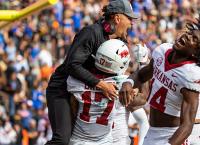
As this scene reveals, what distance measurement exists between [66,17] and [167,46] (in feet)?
27.6

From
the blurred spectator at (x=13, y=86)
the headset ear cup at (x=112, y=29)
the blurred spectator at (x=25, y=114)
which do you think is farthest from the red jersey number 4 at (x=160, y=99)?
the blurred spectator at (x=13, y=86)

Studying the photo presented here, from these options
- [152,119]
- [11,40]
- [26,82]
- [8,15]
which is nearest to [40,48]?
[11,40]

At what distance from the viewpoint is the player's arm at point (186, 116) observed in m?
2.59

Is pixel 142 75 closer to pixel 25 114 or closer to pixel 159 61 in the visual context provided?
pixel 159 61

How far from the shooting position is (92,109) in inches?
144

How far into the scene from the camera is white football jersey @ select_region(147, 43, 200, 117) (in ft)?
8.92

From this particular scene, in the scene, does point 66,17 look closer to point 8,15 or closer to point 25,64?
point 25,64

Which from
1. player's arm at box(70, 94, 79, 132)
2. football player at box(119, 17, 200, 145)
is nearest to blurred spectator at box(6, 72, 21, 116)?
player's arm at box(70, 94, 79, 132)

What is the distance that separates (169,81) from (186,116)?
419mm

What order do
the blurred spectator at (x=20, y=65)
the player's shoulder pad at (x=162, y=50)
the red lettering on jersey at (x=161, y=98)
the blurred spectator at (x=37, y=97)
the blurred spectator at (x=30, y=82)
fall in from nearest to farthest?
1. the red lettering on jersey at (x=161, y=98)
2. the player's shoulder pad at (x=162, y=50)
3. the blurred spectator at (x=37, y=97)
4. the blurred spectator at (x=30, y=82)
5. the blurred spectator at (x=20, y=65)

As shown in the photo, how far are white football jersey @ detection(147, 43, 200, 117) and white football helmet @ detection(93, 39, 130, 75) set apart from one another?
0.42 m

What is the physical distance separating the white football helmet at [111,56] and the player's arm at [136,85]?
0.22 m

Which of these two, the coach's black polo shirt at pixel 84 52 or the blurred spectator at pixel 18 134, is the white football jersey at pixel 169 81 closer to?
the coach's black polo shirt at pixel 84 52

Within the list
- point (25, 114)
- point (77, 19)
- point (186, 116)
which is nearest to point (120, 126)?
point (186, 116)
